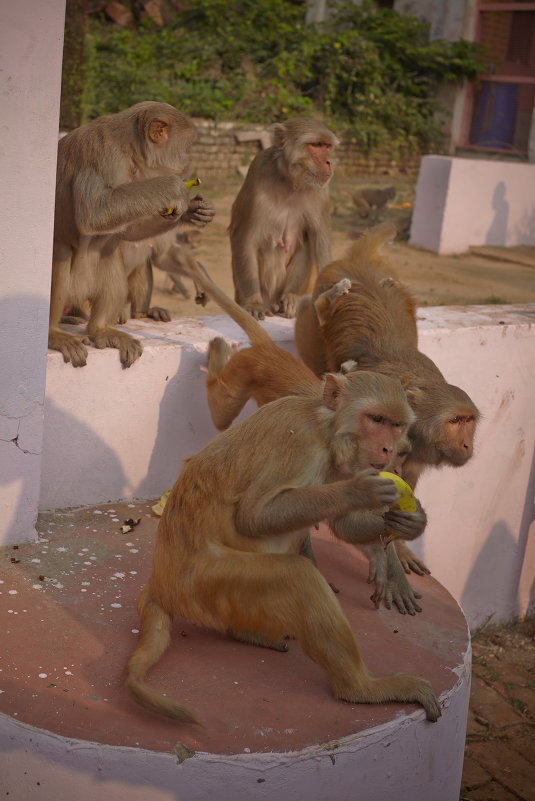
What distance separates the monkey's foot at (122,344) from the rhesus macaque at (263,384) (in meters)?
0.34

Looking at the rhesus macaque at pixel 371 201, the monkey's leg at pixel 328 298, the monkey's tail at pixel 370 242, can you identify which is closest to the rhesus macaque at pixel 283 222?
the monkey's tail at pixel 370 242

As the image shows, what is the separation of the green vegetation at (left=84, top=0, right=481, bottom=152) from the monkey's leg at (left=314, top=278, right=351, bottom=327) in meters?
13.4

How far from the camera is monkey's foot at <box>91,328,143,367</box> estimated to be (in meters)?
4.12

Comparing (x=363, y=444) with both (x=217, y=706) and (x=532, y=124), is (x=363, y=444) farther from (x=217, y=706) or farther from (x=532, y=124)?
(x=532, y=124)

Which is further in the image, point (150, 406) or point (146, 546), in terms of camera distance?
point (150, 406)

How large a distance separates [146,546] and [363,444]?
50.8 inches

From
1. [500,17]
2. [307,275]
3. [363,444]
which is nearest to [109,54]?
[500,17]

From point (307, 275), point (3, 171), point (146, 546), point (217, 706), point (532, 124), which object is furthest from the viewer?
point (532, 124)

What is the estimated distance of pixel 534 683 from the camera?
5.31 metres

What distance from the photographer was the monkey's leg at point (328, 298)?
439 centimetres

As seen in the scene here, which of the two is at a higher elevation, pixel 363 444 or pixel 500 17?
pixel 500 17

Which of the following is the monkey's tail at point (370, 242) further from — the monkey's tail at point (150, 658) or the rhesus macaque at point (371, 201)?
the rhesus macaque at point (371, 201)

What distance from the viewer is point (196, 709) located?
2.77 m

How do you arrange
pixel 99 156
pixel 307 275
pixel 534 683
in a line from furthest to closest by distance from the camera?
pixel 307 275 → pixel 534 683 → pixel 99 156
